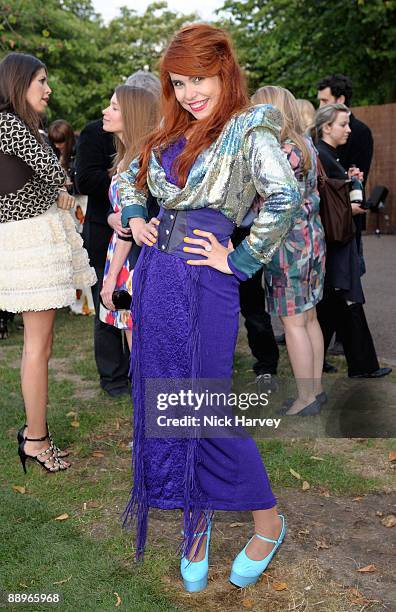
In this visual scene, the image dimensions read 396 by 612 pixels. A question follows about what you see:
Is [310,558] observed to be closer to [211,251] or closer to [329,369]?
[211,251]

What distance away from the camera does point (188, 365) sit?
113 inches

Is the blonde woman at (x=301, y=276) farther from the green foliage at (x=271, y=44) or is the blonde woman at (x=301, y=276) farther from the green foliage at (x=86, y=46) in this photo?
the green foliage at (x=86, y=46)

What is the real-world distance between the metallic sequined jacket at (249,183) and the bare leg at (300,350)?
2.30m

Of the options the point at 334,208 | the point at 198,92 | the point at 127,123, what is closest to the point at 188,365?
the point at 198,92

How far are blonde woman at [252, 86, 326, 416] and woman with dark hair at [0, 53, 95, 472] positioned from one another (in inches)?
54.5

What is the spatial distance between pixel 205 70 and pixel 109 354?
3.24 meters

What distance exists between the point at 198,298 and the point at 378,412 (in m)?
2.72

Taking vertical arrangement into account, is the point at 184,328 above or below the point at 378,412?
above

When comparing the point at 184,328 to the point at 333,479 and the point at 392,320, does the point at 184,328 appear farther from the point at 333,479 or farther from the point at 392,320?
the point at 392,320

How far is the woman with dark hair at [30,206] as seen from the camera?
3961 mm

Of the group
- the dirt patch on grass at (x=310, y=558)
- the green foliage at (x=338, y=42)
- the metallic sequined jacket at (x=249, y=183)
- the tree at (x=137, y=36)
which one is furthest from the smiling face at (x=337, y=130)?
the tree at (x=137, y=36)

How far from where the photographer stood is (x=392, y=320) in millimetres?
7684

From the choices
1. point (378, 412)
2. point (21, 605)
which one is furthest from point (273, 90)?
point (21, 605)

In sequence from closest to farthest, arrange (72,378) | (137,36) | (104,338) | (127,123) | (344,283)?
(127,123)
(344,283)
(104,338)
(72,378)
(137,36)
